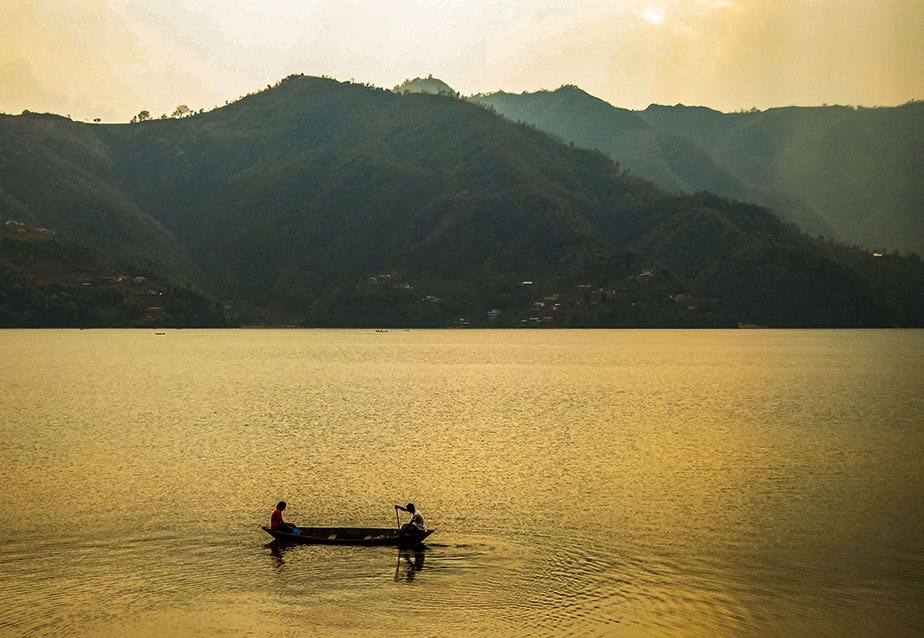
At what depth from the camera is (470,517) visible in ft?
180

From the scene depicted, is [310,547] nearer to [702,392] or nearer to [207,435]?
[207,435]

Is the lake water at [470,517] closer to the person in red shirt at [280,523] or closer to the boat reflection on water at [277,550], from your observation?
the boat reflection on water at [277,550]

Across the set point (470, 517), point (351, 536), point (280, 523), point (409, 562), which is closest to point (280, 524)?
point (280, 523)

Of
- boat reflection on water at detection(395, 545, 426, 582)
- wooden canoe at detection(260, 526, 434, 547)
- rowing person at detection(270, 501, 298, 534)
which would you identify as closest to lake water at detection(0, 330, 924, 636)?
boat reflection on water at detection(395, 545, 426, 582)

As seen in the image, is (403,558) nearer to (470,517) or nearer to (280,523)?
(280,523)

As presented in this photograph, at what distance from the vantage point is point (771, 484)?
216ft

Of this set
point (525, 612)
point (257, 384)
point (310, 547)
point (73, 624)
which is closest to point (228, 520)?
point (310, 547)

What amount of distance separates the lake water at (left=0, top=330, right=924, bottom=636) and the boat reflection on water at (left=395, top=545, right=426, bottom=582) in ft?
0.59

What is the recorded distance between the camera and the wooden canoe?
47500mm

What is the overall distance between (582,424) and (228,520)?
54.3m

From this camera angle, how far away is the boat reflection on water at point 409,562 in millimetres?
43688

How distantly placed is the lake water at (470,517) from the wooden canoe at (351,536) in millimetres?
642

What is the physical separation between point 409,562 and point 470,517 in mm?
9765

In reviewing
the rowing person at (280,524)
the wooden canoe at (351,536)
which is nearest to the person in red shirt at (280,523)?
the rowing person at (280,524)
